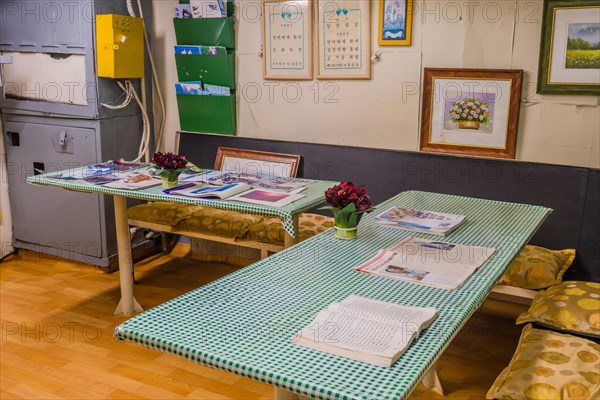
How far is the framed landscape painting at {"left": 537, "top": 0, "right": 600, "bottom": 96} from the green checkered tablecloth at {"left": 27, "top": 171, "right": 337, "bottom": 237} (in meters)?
1.34

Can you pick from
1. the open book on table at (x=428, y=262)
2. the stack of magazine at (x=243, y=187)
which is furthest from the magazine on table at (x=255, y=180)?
the open book on table at (x=428, y=262)

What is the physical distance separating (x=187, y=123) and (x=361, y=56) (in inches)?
56.7

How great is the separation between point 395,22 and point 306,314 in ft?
8.30

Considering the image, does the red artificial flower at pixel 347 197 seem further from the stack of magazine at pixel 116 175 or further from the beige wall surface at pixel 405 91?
the beige wall surface at pixel 405 91

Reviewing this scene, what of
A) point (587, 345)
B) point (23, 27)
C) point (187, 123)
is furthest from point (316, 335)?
point (23, 27)

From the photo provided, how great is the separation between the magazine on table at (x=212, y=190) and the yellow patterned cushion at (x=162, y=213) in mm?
783

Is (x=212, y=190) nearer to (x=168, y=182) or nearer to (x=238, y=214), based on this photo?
(x=168, y=182)

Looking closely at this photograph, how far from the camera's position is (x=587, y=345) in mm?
2309

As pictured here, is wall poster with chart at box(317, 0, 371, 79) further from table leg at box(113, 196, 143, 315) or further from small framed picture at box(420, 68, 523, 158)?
table leg at box(113, 196, 143, 315)

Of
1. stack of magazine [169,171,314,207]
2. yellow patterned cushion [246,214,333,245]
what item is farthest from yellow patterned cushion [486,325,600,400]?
yellow patterned cushion [246,214,333,245]

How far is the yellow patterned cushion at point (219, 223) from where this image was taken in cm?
380

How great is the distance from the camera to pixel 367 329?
157cm

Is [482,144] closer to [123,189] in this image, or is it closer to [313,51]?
[313,51]

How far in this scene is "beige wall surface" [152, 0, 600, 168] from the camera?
3.43 metres
